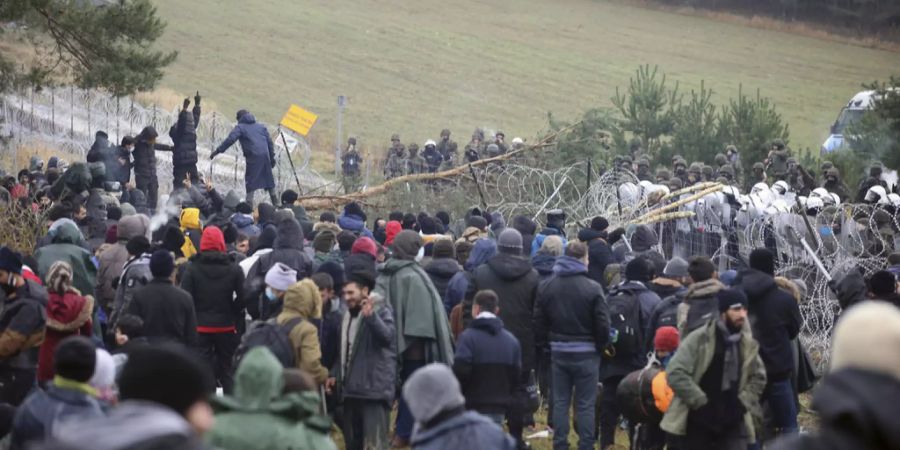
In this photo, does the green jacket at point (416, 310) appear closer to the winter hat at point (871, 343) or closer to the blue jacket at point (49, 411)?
the blue jacket at point (49, 411)

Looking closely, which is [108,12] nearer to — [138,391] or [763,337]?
[763,337]

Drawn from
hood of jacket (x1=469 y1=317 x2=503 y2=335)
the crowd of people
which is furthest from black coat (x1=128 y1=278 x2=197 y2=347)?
hood of jacket (x1=469 y1=317 x2=503 y2=335)

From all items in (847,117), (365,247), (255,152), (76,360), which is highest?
(76,360)

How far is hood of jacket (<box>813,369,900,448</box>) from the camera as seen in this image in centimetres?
358

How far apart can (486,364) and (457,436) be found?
332 cm

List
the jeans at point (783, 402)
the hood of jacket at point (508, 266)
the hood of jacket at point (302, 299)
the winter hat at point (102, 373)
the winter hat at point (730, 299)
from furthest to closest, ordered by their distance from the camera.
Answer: the hood of jacket at point (508, 266), the jeans at point (783, 402), the hood of jacket at point (302, 299), the winter hat at point (730, 299), the winter hat at point (102, 373)

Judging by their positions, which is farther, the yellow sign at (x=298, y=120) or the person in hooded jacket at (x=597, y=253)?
the yellow sign at (x=298, y=120)

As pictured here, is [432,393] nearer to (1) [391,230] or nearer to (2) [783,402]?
(2) [783,402]

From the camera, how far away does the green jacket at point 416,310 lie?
412 inches

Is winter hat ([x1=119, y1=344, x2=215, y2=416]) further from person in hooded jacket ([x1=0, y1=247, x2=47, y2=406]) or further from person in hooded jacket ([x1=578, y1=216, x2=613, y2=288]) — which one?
person in hooded jacket ([x1=578, y1=216, x2=613, y2=288])

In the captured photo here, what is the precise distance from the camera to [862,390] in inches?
145

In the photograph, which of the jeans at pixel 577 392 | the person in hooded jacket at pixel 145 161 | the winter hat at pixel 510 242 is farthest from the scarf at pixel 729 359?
the person in hooded jacket at pixel 145 161

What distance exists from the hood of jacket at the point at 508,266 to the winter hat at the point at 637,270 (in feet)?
2.74

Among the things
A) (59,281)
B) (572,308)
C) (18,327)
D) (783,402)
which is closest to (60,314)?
(59,281)
